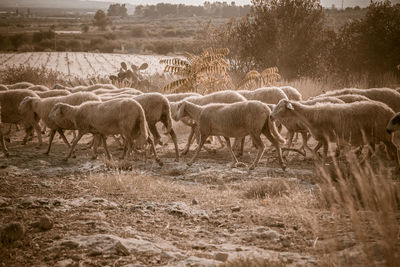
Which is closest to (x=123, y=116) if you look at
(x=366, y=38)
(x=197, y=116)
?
(x=197, y=116)

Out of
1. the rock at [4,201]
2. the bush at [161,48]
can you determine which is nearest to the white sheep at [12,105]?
the rock at [4,201]

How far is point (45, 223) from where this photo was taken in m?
5.74

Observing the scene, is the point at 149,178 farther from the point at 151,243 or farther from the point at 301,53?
Result: the point at 301,53

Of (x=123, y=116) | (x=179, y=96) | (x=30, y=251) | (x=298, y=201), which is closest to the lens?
(x=30, y=251)

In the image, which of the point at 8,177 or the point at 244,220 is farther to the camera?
the point at 8,177

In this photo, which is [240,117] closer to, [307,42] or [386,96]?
[386,96]

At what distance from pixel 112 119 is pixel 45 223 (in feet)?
16.9

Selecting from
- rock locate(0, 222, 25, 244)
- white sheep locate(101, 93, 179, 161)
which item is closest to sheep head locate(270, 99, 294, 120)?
white sheep locate(101, 93, 179, 161)

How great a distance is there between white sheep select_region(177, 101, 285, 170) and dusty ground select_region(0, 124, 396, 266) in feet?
2.38

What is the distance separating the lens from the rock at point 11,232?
5.28m

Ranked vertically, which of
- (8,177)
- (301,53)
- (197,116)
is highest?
(301,53)

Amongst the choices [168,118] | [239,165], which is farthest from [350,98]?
[168,118]

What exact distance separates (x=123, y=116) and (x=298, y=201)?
5305mm

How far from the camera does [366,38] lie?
938 inches
